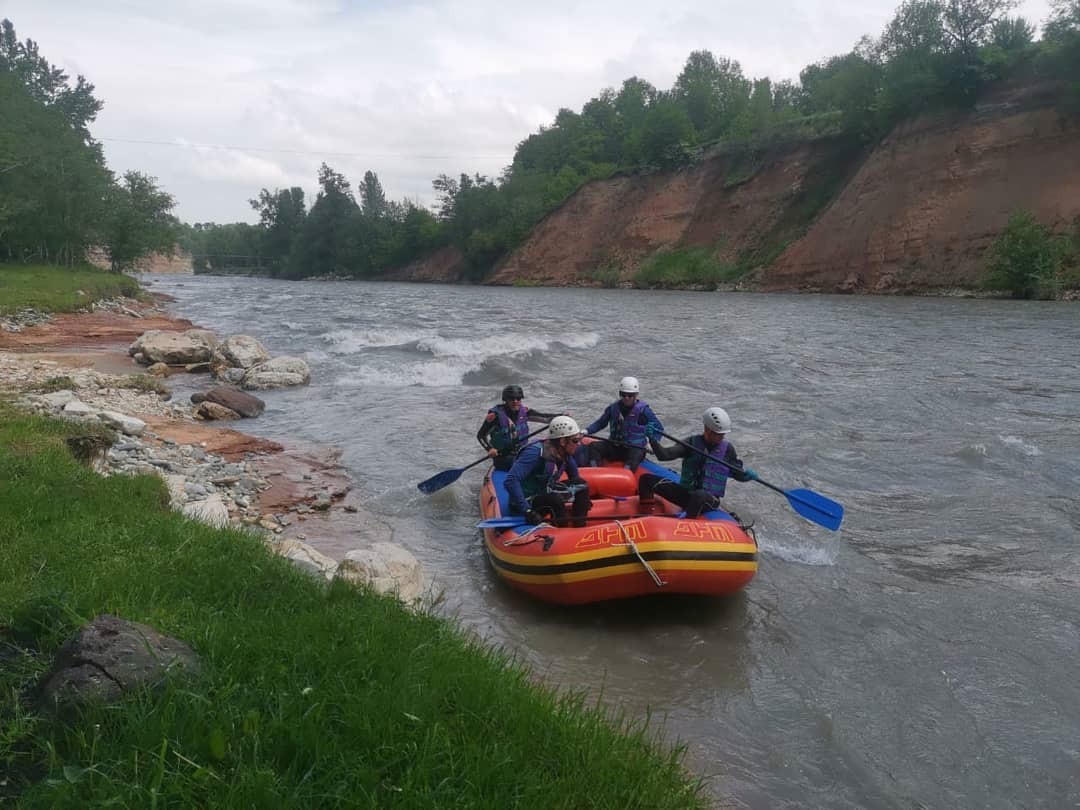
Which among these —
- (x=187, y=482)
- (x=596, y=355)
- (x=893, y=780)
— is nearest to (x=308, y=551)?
(x=187, y=482)

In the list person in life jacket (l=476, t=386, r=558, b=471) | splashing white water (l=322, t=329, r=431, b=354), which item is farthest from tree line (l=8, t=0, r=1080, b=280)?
person in life jacket (l=476, t=386, r=558, b=471)

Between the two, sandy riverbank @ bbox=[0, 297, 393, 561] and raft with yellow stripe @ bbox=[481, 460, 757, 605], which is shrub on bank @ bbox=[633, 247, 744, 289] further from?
raft with yellow stripe @ bbox=[481, 460, 757, 605]

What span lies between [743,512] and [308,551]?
181 inches

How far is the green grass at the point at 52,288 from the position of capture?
70.2 feet

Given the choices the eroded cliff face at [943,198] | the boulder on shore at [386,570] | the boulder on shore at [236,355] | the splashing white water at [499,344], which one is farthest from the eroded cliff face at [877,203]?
the boulder on shore at [386,570]

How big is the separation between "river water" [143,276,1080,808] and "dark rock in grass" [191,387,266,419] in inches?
Result: 16.4

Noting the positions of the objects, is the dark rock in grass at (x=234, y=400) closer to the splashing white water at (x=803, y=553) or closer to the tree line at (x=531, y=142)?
the splashing white water at (x=803, y=553)

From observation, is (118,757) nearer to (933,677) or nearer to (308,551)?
(308,551)

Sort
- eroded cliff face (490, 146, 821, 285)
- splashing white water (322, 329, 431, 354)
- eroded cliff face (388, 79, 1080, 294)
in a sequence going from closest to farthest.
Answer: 1. splashing white water (322, 329, 431, 354)
2. eroded cliff face (388, 79, 1080, 294)
3. eroded cliff face (490, 146, 821, 285)

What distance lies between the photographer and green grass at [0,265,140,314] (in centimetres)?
2139

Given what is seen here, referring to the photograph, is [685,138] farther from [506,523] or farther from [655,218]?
[506,523]

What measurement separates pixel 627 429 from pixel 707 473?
5.37ft

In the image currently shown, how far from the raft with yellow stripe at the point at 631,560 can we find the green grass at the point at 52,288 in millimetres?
20317

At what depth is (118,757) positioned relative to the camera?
7.44 feet
